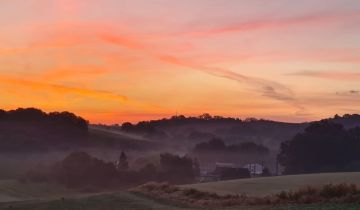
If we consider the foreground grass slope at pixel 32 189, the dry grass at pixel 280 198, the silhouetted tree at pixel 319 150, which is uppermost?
the silhouetted tree at pixel 319 150

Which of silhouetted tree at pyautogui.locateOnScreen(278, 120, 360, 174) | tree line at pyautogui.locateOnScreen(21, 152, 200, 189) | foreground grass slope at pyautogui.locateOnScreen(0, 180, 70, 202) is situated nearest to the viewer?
foreground grass slope at pyautogui.locateOnScreen(0, 180, 70, 202)

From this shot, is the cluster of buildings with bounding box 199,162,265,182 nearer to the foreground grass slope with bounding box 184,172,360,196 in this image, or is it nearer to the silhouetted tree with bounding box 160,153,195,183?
the silhouetted tree with bounding box 160,153,195,183

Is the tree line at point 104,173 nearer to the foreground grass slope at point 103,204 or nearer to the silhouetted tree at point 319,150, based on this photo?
the silhouetted tree at point 319,150

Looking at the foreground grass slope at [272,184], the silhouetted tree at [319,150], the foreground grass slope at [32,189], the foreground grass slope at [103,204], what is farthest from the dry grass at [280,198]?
the silhouetted tree at [319,150]

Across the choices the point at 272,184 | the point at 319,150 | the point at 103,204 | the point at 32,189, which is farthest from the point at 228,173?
the point at 103,204

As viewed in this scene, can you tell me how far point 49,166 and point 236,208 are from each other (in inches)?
4386

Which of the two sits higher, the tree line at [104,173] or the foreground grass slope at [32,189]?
the tree line at [104,173]

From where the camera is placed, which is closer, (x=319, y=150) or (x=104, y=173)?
(x=319, y=150)

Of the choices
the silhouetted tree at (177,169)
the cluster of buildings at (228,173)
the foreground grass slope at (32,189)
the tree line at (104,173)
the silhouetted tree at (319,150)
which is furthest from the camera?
the cluster of buildings at (228,173)

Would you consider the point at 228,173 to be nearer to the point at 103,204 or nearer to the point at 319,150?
the point at 319,150

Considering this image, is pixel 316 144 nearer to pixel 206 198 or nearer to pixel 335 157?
pixel 335 157

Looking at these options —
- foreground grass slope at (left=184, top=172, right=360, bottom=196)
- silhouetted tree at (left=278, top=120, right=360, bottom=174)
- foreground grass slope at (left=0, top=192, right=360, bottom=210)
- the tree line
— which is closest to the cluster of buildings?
the tree line

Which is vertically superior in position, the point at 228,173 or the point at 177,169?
the point at 177,169

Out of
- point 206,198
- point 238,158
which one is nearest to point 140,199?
point 206,198
